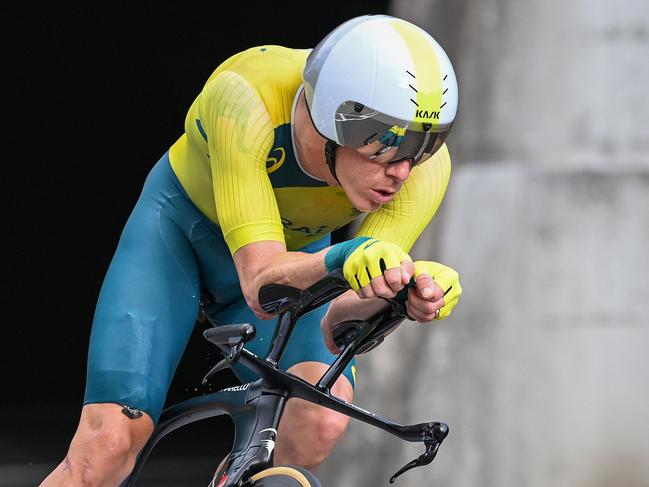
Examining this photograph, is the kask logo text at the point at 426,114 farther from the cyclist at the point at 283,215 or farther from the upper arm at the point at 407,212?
the upper arm at the point at 407,212

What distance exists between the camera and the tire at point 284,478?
268 centimetres

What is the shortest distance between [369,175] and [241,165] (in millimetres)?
322

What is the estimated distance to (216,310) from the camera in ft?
12.3

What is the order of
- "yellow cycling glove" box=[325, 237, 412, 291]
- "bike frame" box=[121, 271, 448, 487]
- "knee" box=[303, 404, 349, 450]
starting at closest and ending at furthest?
1. "yellow cycling glove" box=[325, 237, 412, 291]
2. "bike frame" box=[121, 271, 448, 487]
3. "knee" box=[303, 404, 349, 450]

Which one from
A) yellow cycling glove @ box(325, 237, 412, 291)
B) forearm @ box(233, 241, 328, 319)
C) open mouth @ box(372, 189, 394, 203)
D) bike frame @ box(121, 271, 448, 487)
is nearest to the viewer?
yellow cycling glove @ box(325, 237, 412, 291)

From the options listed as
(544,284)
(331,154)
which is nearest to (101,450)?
(331,154)

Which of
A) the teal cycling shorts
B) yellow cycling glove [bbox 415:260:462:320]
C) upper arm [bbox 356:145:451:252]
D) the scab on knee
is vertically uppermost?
yellow cycling glove [bbox 415:260:462:320]

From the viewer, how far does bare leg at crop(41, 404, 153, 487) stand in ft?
10.4

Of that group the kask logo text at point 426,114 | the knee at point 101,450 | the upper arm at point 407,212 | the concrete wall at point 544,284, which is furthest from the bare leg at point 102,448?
the concrete wall at point 544,284

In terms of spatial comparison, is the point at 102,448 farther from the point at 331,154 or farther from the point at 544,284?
the point at 544,284

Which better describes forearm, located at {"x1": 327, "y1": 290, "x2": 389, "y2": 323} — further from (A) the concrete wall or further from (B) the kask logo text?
(A) the concrete wall

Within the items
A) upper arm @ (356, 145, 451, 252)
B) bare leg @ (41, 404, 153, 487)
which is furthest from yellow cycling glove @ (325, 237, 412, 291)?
bare leg @ (41, 404, 153, 487)

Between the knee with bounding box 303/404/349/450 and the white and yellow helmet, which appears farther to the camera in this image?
the knee with bounding box 303/404/349/450

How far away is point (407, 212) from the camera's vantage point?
3.37 meters
